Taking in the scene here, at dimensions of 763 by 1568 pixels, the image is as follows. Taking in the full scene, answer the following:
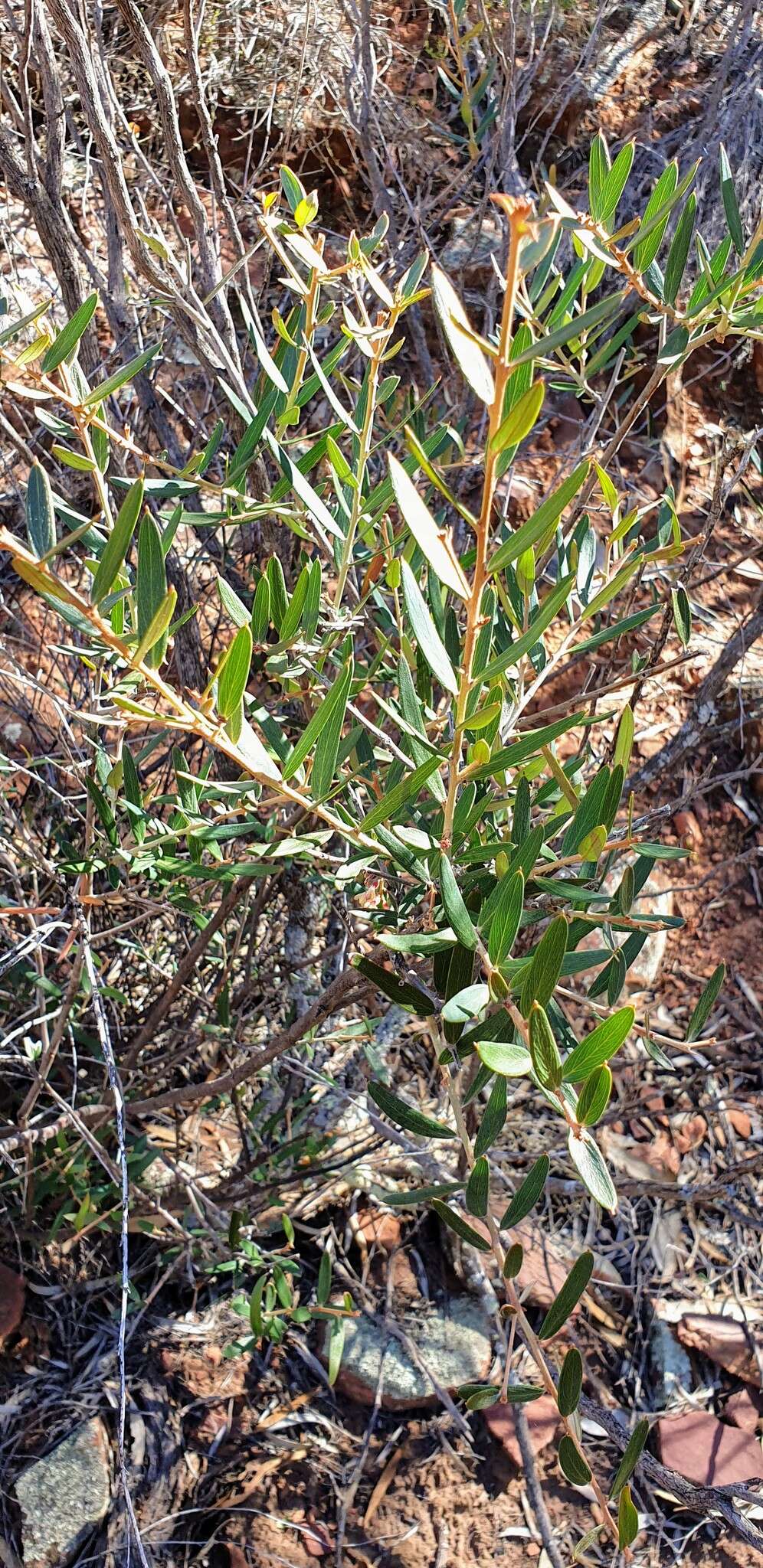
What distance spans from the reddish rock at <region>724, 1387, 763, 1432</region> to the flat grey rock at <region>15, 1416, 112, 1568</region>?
3.03 feet

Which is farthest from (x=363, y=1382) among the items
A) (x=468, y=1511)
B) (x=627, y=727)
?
(x=627, y=727)

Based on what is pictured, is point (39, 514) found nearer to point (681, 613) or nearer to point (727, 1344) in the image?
point (681, 613)

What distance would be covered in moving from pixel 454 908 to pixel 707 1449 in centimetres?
136

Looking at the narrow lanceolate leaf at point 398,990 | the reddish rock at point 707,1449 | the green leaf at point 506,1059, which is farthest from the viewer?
the reddish rock at point 707,1449

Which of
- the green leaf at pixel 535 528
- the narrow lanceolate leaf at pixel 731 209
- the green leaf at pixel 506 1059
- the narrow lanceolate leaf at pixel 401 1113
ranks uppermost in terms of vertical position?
the narrow lanceolate leaf at pixel 731 209

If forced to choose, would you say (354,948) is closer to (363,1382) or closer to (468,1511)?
(363,1382)

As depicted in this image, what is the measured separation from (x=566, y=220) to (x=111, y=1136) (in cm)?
131

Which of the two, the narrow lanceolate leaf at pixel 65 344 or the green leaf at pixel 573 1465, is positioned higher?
the narrow lanceolate leaf at pixel 65 344

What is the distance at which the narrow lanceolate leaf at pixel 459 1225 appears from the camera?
0.76m

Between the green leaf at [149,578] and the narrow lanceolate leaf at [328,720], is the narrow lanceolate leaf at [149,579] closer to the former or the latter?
the green leaf at [149,578]

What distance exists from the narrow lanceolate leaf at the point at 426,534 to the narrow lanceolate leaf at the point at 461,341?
0.05m

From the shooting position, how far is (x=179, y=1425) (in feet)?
4.96

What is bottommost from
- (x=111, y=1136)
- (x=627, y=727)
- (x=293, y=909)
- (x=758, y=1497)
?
(x=111, y=1136)

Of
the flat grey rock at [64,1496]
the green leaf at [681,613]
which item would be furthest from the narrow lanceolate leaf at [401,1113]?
the flat grey rock at [64,1496]
